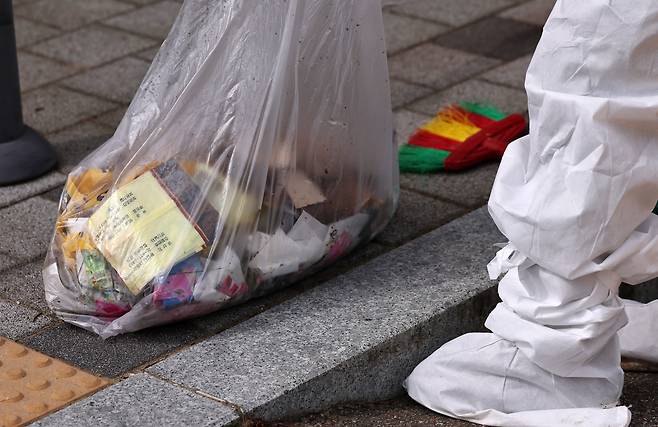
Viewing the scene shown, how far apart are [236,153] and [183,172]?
145 millimetres

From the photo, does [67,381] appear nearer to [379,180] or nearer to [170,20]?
[379,180]

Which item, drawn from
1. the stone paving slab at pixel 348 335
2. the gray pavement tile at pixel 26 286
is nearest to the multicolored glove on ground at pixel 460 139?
the stone paving slab at pixel 348 335

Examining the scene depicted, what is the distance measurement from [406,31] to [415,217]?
72.9 inches

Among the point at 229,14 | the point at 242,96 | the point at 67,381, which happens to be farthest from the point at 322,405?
the point at 229,14

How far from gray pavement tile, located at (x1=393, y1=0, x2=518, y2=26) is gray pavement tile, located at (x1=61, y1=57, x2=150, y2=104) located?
1.32 metres

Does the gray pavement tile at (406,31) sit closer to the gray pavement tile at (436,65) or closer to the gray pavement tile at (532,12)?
the gray pavement tile at (436,65)

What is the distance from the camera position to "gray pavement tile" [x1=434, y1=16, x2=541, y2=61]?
5.22 m

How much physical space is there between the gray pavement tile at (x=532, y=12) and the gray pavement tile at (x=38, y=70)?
2006mm

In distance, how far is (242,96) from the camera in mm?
3131

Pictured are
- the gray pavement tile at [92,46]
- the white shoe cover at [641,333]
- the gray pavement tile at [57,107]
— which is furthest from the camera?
the gray pavement tile at [92,46]

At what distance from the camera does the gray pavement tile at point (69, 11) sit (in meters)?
5.55

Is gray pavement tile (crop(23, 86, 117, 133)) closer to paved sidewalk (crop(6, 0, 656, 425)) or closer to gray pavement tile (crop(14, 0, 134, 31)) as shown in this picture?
paved sidewalk (crop(6, 0, 656, 425))

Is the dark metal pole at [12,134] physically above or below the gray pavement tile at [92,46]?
above

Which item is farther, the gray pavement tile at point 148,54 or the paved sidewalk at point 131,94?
the gray pavement tile at point 148,54
